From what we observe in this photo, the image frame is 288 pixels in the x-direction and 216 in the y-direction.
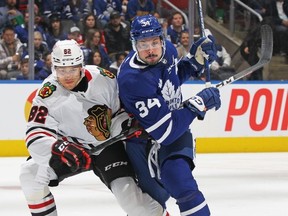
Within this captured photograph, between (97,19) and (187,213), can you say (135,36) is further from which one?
(97,19)

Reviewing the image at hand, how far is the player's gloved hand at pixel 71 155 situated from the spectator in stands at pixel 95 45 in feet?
14.9

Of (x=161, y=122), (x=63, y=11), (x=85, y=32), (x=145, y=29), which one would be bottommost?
(x=85, y=32)

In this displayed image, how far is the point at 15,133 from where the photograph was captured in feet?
26.6

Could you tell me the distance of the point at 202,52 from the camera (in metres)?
4.25

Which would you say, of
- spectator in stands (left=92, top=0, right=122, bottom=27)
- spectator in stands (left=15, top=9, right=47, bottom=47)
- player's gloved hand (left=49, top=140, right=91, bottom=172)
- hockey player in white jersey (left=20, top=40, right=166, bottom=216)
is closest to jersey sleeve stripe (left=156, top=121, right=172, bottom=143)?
hockey player in white jersey (left=20, top=40, right=166, bottom=216)

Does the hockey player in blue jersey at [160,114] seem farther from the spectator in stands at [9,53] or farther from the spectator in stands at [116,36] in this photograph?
the spectator in stands at [116,36]

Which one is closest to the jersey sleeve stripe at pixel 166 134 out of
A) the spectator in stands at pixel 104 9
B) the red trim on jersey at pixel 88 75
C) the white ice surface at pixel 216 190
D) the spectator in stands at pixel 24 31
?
the red trim on jersey at pixel 88 75

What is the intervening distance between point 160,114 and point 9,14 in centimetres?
463

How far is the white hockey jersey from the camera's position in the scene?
389cm

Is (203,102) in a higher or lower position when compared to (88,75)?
lower

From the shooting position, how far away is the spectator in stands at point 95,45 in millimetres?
8352

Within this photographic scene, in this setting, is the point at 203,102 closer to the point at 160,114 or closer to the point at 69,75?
the point at 160,114

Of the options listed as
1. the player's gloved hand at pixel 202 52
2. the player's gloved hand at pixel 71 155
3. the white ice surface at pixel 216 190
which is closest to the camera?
the player's gloved hand at pixel 71 155

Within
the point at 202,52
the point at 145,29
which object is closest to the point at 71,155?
the point at 145,29
